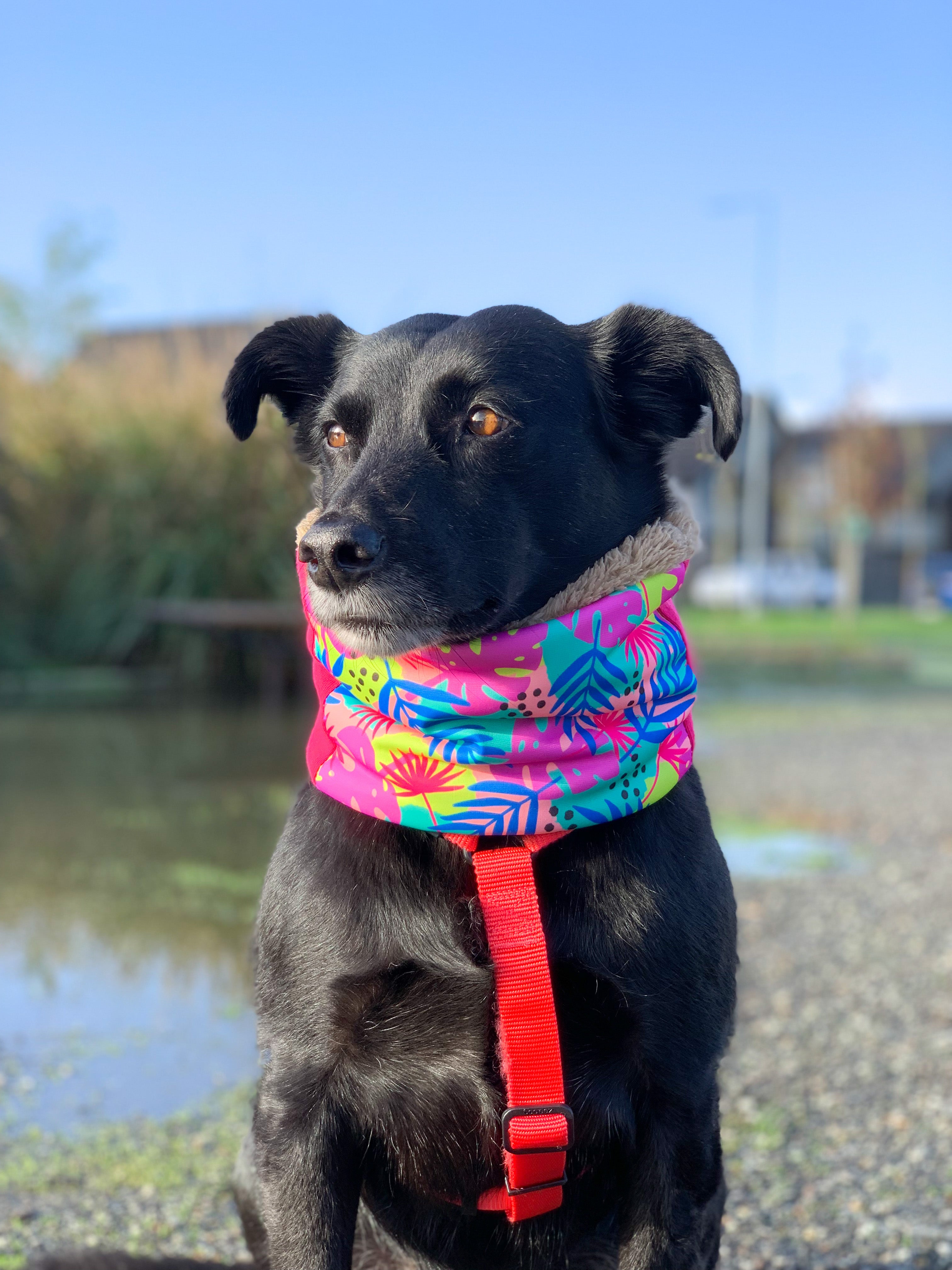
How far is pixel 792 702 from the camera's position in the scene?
1216 cm

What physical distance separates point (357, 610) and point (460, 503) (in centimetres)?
24

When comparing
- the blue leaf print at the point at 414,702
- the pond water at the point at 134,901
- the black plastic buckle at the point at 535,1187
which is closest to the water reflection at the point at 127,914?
the pond water at the point at 134,901

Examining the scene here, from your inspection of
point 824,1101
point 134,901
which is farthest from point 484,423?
point 134,901

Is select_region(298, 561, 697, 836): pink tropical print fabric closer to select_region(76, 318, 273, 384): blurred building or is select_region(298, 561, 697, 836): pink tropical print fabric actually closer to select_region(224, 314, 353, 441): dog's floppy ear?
select_region(224, 314, 353, 441): dog's floppy ear

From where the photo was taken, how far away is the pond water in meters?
3.14

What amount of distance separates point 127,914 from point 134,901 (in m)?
0.15

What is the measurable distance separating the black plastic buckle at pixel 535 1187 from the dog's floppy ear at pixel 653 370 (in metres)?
1.11

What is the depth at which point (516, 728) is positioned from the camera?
1.73 m

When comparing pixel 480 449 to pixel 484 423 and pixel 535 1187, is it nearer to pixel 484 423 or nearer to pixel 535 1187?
pixel 484 423

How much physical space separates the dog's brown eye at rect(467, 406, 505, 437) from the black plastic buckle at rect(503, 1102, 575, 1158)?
37.7 inches

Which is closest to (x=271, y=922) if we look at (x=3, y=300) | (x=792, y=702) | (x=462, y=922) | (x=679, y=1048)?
(x=462, y=922)

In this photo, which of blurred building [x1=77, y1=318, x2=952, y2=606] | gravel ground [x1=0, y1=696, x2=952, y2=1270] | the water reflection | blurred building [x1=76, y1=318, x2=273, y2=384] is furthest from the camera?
blurred building [x1=77, y1=318, x2=952, y2=606]

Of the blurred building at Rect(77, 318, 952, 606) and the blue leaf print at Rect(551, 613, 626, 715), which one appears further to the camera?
the blurred building at Rect(77, 318, 952, 606)

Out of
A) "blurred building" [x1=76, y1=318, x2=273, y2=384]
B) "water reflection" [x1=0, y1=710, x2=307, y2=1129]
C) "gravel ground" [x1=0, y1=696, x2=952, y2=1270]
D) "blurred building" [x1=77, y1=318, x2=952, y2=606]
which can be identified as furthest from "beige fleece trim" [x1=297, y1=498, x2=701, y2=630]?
"blurred building" [x1=77, y1=318, x2=952, y2=606]
